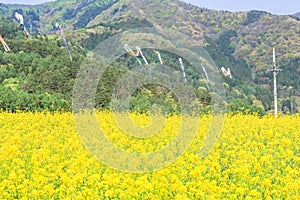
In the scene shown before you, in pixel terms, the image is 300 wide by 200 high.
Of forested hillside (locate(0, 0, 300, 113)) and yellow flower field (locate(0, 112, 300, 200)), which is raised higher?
yellow flower field (locate(0, 112, 300, 200))

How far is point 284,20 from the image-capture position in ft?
575

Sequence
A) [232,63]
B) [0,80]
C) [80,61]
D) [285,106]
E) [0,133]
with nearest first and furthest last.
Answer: [0,133], [0,80], [80,61], [285,106], [232,63]

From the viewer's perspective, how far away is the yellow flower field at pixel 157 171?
284 inches

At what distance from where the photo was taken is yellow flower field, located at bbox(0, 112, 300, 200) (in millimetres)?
7215

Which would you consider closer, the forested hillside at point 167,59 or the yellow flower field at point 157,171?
the yellow flower field at point 157,171

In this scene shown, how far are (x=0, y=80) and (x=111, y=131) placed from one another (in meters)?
18.1

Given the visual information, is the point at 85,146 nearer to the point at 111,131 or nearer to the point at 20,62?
the point at 111,131

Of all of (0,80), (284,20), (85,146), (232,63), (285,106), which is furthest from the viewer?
(284,20)

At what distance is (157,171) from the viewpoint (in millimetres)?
8547

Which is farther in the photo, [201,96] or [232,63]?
[232,63]

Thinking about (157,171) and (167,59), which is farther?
(167,59)

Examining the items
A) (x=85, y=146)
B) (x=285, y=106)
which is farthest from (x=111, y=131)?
(x=285, y=106)

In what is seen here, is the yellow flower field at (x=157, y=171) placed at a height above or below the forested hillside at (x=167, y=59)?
above

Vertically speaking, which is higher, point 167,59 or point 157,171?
point 157,171
